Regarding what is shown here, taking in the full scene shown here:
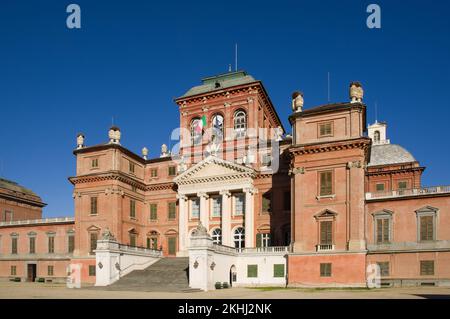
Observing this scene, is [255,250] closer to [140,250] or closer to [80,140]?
[140,250]

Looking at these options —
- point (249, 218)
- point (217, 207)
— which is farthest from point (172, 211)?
point (249, 218)

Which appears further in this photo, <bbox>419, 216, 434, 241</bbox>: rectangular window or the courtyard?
<bbox>419, 216, 434, 241</bbox>: rectangular window

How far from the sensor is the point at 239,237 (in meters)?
48.7

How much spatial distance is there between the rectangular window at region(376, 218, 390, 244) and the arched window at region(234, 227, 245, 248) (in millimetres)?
14796

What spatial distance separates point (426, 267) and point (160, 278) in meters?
24.3

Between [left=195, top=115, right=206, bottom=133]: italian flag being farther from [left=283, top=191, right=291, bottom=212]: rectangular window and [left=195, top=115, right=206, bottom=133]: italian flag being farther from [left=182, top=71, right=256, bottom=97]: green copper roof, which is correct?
[left=283, top=191, right=291, bottom=212]: rectangular window

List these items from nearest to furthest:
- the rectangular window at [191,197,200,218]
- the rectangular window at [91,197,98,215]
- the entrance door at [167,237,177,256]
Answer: the rectangular window at [91,197,98,215], the rectangular window at [191,197,200,218], the entrance door at [167,237,177,256]

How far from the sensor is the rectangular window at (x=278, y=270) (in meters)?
41.6

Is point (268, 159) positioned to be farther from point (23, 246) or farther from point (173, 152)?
point (23, 246)

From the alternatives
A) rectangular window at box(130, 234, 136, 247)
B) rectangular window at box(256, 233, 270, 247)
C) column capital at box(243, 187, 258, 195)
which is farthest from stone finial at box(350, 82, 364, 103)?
rectangular window at box(130, 234, 136, 247)

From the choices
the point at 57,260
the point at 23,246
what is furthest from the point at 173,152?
the point at 23,246

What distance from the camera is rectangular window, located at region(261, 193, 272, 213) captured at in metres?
47.6

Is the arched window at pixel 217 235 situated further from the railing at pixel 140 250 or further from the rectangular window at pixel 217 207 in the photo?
the railing at pixel 140 250
